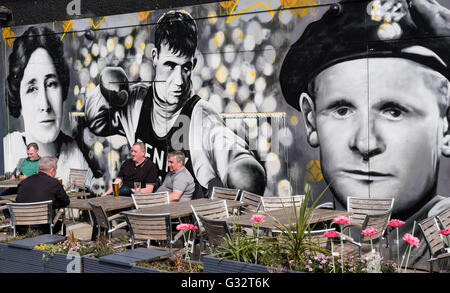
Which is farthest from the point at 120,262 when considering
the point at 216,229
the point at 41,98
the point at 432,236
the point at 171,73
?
the point at 41,98

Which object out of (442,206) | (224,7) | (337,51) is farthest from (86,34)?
(442,206)

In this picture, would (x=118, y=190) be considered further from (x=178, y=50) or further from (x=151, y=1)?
(x=151, y=1)

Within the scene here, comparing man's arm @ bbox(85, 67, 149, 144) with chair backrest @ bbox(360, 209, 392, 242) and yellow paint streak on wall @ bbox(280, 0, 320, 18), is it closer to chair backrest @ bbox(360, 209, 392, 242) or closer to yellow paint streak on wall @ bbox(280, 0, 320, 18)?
yellow paint streak on wall @ bbox(280, 0, 320, 18)

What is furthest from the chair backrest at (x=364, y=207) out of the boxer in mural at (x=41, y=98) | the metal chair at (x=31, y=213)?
the boxer in mural at (x=41, y=98)

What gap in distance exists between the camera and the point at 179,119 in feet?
31.9

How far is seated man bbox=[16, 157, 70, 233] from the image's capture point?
24.4 ft

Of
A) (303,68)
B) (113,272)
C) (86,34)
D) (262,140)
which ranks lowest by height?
(113,272)

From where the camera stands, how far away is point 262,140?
29.2 feet

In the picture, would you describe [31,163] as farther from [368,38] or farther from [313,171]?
[368,38]

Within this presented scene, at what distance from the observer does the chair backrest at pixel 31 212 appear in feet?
24.0

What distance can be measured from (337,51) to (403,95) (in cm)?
105

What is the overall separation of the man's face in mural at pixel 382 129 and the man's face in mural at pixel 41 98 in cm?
524

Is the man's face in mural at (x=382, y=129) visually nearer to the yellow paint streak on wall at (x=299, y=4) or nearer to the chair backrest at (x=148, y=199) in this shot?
the yellow paint streak on wall at (x=299, y=4)
